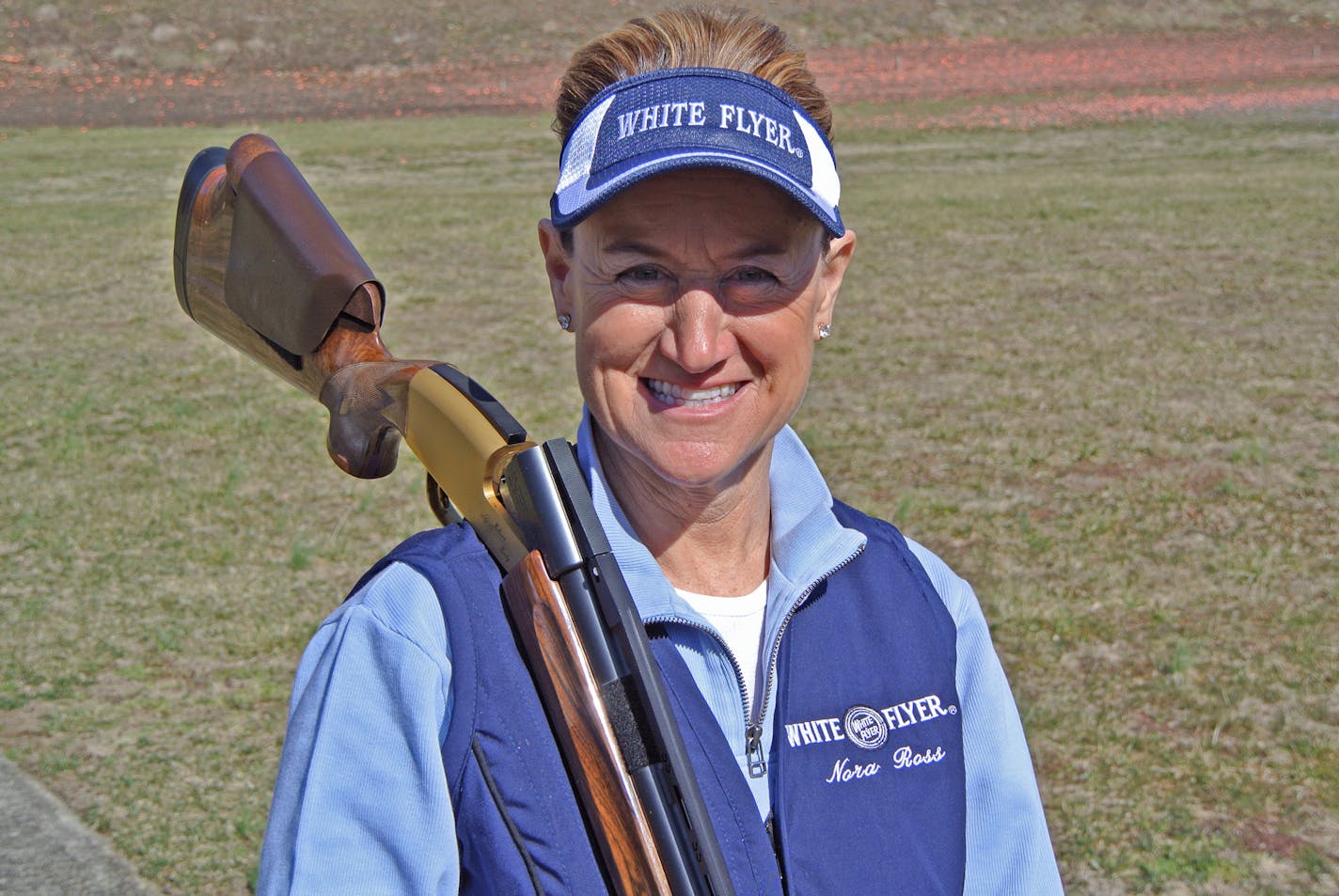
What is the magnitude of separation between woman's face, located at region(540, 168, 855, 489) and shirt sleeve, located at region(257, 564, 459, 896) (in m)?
0.46

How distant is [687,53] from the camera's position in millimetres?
1825

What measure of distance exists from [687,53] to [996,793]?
103 centimetres

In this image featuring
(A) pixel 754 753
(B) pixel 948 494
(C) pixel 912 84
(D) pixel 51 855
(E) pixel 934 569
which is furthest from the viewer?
(C) pixel 912 84

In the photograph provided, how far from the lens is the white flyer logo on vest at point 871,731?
1834 millimetres

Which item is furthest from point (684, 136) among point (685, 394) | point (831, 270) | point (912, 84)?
point (912, 84)

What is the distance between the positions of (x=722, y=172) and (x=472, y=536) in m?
0.53

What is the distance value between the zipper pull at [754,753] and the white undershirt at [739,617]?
0.13m

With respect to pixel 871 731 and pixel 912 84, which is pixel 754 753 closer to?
pixel 871 731

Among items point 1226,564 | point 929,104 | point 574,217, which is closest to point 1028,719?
point 1226,564

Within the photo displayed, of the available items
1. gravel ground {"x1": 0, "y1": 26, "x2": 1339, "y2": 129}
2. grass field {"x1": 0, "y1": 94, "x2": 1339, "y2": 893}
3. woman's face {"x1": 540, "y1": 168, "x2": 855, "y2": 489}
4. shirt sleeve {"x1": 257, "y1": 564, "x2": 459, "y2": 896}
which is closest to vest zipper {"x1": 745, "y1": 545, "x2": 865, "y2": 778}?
woman's face {"x1": 540, "y1": 168, "x2": 855, "y2": 489}

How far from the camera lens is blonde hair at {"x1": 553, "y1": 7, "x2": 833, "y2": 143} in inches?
71.9

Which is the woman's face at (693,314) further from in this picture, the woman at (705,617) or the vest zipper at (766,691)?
the vest zipper at (766,691)

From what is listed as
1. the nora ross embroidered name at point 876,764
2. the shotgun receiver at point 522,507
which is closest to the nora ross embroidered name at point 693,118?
the shotgun receiver at point 522,507

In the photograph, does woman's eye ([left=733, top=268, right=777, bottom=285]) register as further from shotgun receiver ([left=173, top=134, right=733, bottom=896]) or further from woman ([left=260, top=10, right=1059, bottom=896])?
shotgun receiver ([left=173, top=134, right=733, bottom=896])
